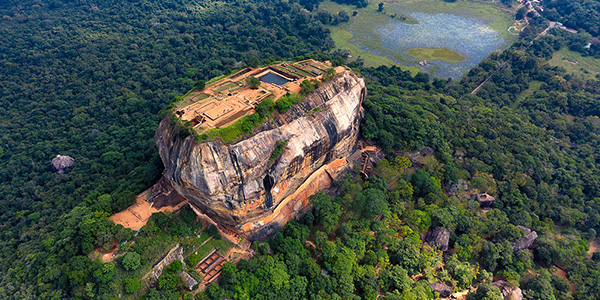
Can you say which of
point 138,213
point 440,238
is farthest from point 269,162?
point 440,238

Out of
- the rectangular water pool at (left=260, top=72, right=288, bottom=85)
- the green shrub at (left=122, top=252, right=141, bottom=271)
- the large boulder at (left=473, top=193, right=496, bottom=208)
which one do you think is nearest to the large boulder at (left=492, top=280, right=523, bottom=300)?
the large boulder at (left=473, top=193, right=496, bottom=208)

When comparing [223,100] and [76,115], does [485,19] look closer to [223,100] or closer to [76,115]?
[223,100]

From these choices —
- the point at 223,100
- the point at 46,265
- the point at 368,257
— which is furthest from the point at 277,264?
the point at 46,265

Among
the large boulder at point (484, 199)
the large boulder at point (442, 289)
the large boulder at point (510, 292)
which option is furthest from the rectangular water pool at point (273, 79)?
the large boulder at point (510, 292)

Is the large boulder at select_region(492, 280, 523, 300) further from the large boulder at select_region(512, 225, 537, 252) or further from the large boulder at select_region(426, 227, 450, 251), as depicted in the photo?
the large boulder at select_region(426, 227, 450, 251)

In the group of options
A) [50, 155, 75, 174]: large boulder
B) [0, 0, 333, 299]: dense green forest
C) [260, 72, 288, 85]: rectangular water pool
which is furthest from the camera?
[50, 155, 75, 174]: large boulder

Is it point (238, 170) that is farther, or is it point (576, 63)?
point (576, 63)

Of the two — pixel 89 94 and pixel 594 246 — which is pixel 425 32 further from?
pixel 89 94
